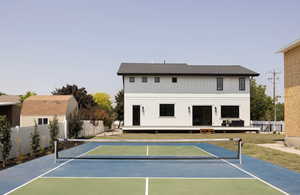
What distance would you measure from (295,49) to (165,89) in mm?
22512

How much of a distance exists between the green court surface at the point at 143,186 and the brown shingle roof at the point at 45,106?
30635 millimetres

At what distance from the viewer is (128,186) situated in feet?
37.3

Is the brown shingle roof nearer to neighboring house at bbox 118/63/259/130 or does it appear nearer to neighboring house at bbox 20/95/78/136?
neighboring house at bbox 20/95/78/136

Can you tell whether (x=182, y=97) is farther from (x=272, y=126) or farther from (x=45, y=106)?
(x=45, y=106)

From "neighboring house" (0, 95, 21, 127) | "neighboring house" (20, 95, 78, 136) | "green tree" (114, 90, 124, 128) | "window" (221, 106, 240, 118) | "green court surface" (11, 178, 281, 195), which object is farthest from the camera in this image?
"green tree" (114, 90, 124, 128)

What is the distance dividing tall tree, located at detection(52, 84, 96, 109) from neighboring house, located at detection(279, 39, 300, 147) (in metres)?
61.7

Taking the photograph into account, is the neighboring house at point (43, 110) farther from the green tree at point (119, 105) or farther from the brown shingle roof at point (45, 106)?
the green tree at point (119, 105)

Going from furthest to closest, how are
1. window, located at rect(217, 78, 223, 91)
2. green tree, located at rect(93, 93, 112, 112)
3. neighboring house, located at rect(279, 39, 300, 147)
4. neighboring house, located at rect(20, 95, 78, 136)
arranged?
1. green tree, located at rect(93, 93, 112, 112)
2. window, located at rect(217, 78, 223, 91)
3. neighboring house, located at rect(20, 95, 78, 136)
4. neighboring house, located at rect(279, 39, 300, 147)

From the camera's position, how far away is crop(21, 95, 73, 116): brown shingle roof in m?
42.2

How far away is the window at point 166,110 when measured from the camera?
45.1 meters

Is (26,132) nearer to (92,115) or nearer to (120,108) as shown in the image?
(92,115)

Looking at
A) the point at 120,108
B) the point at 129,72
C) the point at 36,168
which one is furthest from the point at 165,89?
the point at 36,168

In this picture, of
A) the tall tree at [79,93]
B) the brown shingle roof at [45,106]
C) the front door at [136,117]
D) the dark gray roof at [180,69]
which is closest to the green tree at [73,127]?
the brown shingle roof at [45,106]

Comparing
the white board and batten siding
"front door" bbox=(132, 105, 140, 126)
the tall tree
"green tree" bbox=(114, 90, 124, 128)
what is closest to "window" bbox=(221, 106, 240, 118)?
the white board and batten siding
